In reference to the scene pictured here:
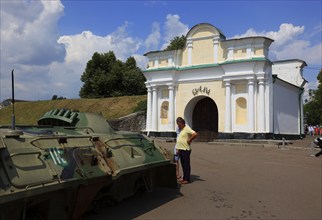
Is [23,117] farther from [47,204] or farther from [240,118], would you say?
[47,204]

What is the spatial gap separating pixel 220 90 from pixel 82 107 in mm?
19613

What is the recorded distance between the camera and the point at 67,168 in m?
5.34

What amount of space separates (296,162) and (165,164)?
9.02 meters

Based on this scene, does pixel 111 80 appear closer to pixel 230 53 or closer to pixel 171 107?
pixel 171 107

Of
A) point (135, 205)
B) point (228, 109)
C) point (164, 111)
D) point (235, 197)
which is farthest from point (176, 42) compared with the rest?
point (135, 205)

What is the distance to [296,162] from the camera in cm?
1537

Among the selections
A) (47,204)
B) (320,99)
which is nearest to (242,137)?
(47,204)

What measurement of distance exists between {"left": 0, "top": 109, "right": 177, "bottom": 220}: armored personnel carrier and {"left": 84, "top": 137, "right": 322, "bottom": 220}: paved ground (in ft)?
1.46

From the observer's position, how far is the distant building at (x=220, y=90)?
79.3 ft

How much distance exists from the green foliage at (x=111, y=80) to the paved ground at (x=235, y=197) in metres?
35.9

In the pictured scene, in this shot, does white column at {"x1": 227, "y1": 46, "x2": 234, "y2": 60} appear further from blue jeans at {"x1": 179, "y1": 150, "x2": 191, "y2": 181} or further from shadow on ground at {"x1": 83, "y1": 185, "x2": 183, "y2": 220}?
shadow on ground at {"x1": 83, "y1": 185, "x2": 183, "y2": 220}

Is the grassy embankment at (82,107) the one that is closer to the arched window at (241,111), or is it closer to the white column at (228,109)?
the white column at (228,109)

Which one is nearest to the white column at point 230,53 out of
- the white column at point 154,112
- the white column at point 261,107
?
the white column at point 261,107

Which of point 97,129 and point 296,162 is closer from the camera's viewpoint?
point 97,129
